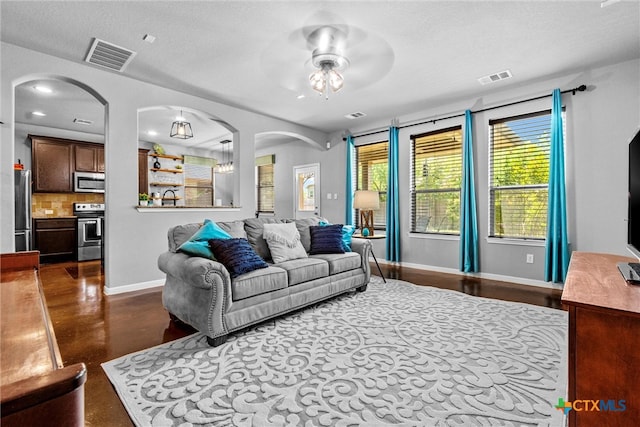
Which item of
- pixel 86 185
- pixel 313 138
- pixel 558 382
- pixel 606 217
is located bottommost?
pixel 558 382

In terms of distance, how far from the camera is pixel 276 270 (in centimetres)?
272

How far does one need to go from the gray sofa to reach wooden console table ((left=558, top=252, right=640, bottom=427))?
2.03 meters

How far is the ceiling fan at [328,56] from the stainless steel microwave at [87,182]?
5024 millimetres

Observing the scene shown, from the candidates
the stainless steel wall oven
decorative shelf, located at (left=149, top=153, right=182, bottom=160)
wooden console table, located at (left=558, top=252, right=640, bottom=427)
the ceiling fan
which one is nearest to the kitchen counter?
the ceiling fan

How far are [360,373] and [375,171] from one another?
14.7 ft

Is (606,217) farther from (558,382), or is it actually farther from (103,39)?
(103,39)

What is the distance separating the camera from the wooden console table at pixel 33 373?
0.40 meters

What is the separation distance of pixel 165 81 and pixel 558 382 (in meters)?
4.83

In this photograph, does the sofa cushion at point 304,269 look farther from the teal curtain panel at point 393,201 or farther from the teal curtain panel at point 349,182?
the teal curtain panel at point 349,182

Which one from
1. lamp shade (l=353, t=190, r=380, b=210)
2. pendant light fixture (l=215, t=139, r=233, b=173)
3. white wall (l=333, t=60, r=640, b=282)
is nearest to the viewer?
white wall (l=333, t=60, r=640, b=282)

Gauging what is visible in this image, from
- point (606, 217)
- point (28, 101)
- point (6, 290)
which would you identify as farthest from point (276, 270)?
point (28, 101)

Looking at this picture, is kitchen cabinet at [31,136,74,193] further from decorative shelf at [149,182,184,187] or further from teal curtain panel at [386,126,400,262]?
teal curtain panel at [386,126,400,262]

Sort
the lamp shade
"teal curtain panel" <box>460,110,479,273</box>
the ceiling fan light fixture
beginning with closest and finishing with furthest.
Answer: the ceiling fan light fixture → "teal curtain panel" <box>460,110,479,273</box> → the lamp shade

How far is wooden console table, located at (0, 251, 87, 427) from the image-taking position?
0.40 m
